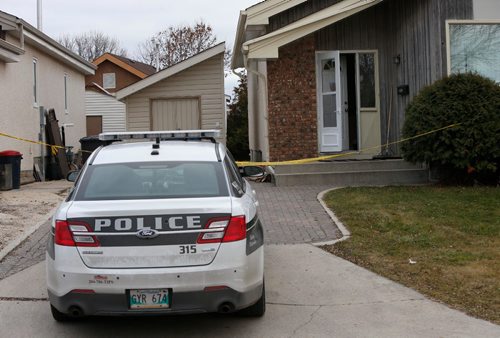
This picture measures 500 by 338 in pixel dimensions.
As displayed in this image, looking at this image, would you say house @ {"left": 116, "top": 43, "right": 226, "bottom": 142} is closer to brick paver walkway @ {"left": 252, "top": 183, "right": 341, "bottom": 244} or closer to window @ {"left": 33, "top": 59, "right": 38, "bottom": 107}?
window @ {"left": 33, "top": 59, "right": 38, "bottom": 107}

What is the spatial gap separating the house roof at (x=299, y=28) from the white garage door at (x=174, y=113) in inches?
244

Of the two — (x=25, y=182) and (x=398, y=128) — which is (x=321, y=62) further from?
(x=25, y=182)

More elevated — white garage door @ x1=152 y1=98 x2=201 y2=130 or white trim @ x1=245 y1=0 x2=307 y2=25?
white trim @ x1=245 y1=0 x2=307 y2=25

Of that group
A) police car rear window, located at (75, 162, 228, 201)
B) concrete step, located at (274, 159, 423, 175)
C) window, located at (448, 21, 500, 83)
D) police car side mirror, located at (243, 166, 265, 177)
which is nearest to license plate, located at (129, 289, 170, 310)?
police car rear window, located at (75, 162, 228, 201)

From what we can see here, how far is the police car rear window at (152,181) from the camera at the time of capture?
15.0ft

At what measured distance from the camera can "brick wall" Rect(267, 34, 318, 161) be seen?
1327 centimetres

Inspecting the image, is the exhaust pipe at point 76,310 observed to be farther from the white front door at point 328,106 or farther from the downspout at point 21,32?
the downspout at point 21,32

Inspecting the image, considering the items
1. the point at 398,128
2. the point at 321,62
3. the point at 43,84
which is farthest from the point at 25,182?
the point at 398,128

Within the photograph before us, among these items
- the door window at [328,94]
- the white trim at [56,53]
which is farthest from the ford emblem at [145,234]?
the white trim at [56,53]

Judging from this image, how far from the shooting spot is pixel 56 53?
19.0 meters

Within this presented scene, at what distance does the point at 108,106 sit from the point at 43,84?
1502cm

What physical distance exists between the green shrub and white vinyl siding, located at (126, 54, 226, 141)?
8.81 meters

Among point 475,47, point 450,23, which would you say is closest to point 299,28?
point 450,23

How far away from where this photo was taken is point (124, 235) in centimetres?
416
